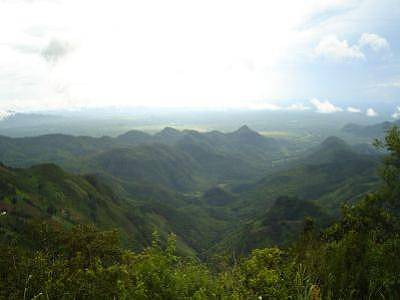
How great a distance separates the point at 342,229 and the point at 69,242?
2383 centimetres

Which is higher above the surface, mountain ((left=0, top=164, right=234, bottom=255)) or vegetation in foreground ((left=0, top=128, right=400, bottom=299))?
vegetation in foreground ((left=0, top=128, right=400, bottom=299))

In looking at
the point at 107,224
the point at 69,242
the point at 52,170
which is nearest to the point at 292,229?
the point at 107,224

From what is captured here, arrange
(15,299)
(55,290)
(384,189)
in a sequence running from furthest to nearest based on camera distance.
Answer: (384,189) < (55,290) < (15,299)

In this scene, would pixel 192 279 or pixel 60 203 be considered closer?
pixel 192 279

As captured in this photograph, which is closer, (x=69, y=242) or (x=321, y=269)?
(x=321, y=269)

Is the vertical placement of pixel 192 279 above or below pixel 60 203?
above

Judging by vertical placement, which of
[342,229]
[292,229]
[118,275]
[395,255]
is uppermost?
[395,255]

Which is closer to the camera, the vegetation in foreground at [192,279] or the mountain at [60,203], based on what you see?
the vegetation in foreground at [192,279]

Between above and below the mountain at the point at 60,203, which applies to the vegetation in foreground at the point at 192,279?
above

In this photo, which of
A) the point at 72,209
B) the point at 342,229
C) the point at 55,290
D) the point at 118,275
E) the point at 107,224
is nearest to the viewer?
the point at 55,290

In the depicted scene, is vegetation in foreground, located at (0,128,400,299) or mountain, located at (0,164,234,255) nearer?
vegetation in foreground, located at (0,128,400,299)

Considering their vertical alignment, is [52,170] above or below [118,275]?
below

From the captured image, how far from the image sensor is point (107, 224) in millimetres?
158250

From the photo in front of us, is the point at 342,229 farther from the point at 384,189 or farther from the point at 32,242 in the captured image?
the point at 32,242
